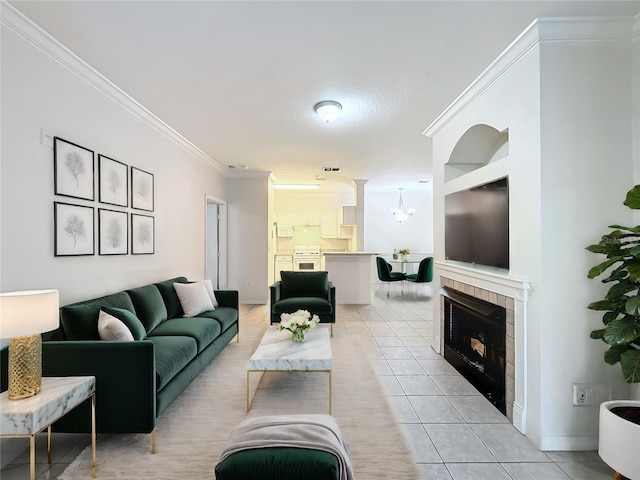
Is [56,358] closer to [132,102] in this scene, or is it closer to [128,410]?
[128,410]

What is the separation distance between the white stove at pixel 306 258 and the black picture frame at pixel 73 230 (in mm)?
6552

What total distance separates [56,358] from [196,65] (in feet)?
7.54

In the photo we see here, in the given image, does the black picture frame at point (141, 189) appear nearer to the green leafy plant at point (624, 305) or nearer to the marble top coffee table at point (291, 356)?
the marble top coffee table at point (291, 356)

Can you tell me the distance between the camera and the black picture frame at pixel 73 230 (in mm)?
2518

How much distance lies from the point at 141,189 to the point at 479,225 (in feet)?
11.5

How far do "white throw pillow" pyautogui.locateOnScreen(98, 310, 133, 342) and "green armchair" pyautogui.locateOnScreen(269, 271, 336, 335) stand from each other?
2415 millimetres

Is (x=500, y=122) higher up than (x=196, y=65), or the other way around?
(x=196, y=65)

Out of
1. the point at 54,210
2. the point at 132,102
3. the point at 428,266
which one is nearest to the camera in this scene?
the point at 54,210

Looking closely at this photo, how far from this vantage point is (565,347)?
2213mm

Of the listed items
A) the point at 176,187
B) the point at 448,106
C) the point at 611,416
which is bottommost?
the point at 611,416

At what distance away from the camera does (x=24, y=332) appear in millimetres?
1747

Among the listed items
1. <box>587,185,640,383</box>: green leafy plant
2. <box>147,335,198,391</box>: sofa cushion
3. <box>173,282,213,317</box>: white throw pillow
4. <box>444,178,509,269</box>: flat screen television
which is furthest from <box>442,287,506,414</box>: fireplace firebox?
<box>173,282,213,317</box>: white throw pillow

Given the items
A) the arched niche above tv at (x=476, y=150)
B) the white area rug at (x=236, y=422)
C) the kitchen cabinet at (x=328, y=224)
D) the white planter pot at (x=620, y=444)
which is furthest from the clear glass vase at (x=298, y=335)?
the kitchen cabinet at (x=328, y=224)

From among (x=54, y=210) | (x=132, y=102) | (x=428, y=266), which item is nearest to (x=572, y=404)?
(x=54, y=210)
